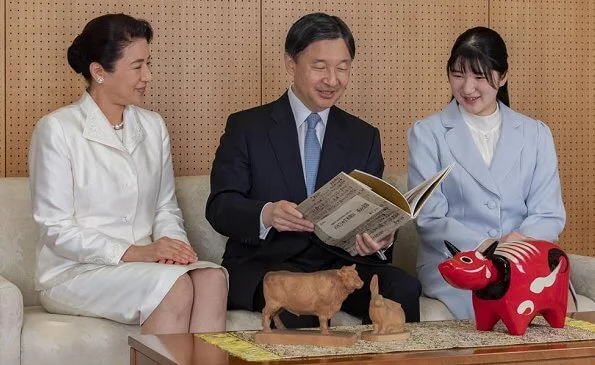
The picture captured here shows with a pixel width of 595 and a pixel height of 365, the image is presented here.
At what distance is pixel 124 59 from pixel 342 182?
1.16m

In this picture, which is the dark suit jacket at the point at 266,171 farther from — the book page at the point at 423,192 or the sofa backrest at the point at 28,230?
the book page at the point at 423,192

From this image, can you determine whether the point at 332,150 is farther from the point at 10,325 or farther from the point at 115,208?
the point at 10,325

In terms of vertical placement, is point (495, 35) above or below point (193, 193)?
above

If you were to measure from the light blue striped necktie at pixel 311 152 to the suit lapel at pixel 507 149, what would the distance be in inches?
25.3

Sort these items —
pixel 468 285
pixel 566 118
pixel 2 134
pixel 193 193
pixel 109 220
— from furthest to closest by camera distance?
pixel 566 118
pixel 2 134
pixel 193 193
pixel 109 220
pixel 468 285

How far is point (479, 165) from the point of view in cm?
406

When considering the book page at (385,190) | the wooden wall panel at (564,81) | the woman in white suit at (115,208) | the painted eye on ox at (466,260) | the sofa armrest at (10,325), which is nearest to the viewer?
the painted eye on ox at (466,260)

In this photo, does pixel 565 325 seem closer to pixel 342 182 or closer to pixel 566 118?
pixel 342 182

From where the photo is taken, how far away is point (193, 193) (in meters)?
4.27

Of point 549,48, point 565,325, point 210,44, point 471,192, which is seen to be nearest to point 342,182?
point 565,325

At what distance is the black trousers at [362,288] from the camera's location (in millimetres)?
3719

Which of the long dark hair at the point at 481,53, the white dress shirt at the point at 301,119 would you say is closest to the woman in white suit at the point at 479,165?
the long dark hair at the point at 481,53

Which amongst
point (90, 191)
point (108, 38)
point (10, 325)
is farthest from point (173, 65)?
point (10, 325)

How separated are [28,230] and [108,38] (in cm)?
75
